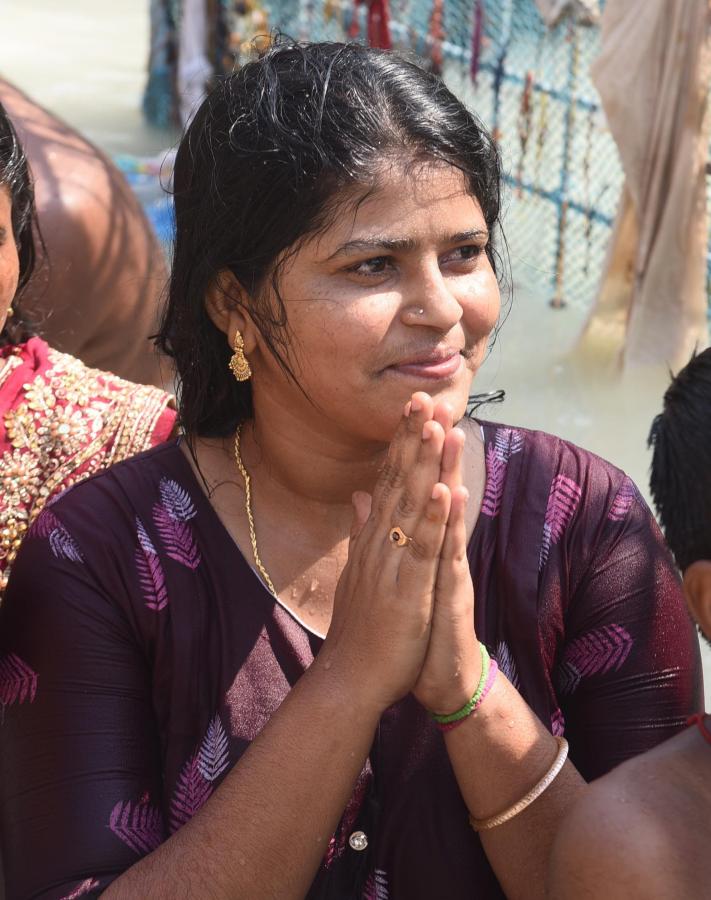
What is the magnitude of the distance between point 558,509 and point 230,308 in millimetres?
600

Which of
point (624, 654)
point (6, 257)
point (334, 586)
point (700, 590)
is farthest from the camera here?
point (6, 257)

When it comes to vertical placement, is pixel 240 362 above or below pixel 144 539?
above

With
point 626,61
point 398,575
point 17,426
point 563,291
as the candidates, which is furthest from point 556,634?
point 563,291

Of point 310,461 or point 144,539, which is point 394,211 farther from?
point 144,539

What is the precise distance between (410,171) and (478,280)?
19 centimetres

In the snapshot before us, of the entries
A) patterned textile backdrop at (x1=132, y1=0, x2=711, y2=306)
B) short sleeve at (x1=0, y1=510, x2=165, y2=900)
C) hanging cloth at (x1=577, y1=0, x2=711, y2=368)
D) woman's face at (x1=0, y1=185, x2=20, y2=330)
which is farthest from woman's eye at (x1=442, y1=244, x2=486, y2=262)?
patterned textile backdrop at (x1=132, y1=0, x2=711, y2=306)

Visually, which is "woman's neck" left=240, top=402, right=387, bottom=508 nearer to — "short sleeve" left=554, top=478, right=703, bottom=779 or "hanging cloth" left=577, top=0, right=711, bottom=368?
"short sleeve" left=554, top=478, right=703, bottom=779

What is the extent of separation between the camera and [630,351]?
4.69 m

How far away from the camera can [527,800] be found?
68.4 inches

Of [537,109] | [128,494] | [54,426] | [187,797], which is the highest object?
[128,494]

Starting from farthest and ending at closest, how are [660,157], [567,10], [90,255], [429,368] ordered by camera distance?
[567,10], [660,157], [90,255], [429,368]

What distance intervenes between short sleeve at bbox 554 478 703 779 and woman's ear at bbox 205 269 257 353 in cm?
61

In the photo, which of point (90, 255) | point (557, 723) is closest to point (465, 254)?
point (557, 723)

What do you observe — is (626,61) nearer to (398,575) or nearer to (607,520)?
(607,520)
